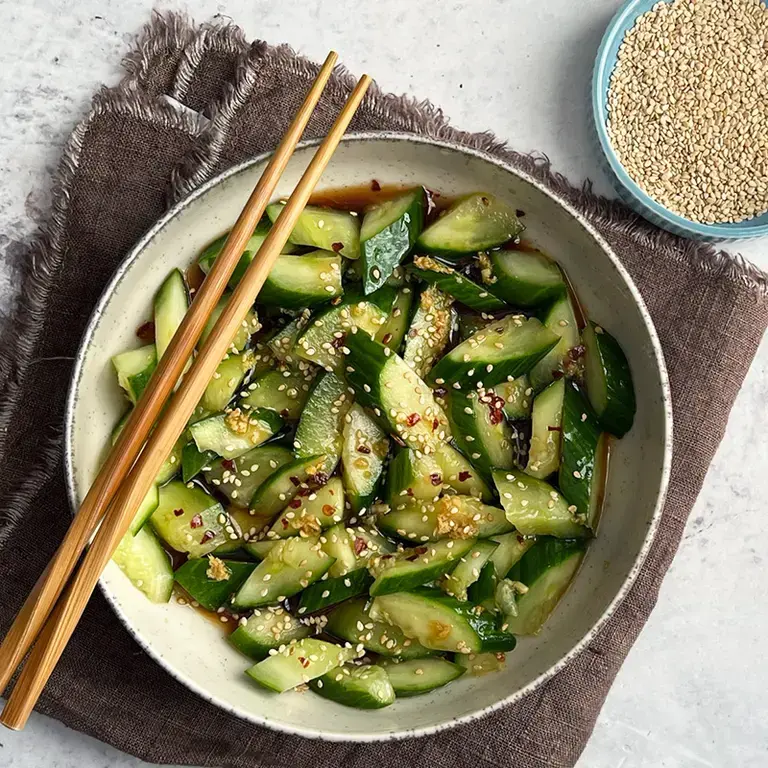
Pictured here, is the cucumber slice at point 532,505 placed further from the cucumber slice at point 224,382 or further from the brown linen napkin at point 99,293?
the cucumber slice at point 224,382

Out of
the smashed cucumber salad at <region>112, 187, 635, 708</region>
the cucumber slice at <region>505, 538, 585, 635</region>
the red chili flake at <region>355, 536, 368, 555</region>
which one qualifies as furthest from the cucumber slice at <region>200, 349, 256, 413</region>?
the cucumber slice at <region>505, 538, 585, 635</region>

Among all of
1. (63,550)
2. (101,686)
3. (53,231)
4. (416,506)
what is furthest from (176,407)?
(101,686)

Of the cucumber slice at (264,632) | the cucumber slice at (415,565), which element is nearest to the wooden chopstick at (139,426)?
A: the cucumber slice at (264,632)

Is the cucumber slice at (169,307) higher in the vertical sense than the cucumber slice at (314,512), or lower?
higher

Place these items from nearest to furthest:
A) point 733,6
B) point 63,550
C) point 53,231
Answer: point 63,550 → point 53,231 → point 733,6

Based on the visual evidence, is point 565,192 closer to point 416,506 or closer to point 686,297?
point 686,297

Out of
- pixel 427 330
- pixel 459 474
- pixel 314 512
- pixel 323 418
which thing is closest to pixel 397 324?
pixel 427 330
